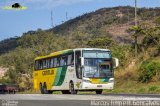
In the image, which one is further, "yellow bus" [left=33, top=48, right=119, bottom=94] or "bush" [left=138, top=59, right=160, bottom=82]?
"bush" [left=138, top=59, right=160, bottom=82]

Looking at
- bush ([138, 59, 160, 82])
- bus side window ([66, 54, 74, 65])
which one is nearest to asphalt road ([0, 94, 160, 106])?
bus side window ([66, 54, 74, 65])

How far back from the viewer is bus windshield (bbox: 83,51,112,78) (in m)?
36.7

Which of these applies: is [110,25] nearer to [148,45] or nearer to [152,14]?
[152,14]

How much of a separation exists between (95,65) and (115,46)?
147 ft

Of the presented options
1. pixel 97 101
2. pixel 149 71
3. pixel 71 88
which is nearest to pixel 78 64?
pixel 71 88

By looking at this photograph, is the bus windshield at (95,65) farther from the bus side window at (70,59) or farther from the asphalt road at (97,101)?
the asphalt road at (97,101)

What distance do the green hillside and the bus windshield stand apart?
425 cm

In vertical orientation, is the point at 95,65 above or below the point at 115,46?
below

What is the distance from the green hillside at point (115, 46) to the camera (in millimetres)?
49656

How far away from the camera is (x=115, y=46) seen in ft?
266

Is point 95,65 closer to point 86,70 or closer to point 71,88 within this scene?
point 86,70

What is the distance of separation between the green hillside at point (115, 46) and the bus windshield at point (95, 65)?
4.25 metres

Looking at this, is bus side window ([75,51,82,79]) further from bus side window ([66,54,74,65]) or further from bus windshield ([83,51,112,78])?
bus side window ([66,54,74,65])

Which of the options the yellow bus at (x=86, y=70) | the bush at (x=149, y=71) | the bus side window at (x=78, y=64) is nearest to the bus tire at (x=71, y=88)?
the yellow bus at (x=86, y=70)
